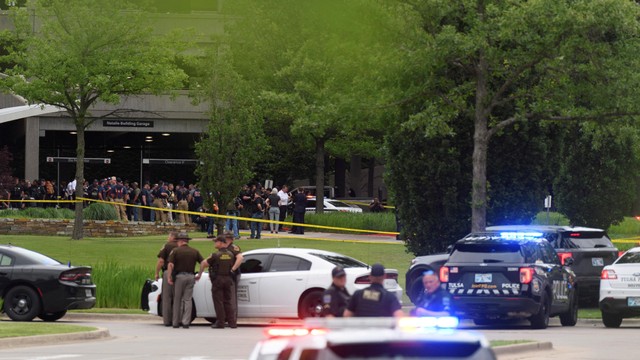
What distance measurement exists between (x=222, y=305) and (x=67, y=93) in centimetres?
2397

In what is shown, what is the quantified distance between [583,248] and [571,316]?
2.24 meters

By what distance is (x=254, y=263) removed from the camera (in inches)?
966

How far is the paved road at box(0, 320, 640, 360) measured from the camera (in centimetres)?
1828

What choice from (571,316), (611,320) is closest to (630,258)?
(611,320)

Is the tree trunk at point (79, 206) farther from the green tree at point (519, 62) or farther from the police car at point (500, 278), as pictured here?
the police car at point (500, 278)

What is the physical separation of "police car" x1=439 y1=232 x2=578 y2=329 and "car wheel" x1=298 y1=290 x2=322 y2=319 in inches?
91.6

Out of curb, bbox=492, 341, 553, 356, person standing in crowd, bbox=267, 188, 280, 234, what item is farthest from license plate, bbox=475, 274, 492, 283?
person standing in crowd, bbox=267, 188, 280, 234

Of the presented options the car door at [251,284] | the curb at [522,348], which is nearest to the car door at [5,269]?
the car door at [251,284]

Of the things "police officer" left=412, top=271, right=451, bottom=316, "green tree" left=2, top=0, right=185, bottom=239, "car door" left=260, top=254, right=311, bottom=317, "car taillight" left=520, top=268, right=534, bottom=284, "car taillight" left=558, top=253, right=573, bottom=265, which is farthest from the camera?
"green tree" left=2, top=0, right=185, bottom=239

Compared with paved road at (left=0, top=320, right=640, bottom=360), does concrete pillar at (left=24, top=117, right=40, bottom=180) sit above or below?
above

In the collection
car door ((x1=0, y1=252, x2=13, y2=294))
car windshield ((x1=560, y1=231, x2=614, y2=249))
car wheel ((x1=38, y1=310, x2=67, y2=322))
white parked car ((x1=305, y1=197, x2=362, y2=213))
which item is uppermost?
white parked car ((x1=305, y1=197, x2=362, y2=213))

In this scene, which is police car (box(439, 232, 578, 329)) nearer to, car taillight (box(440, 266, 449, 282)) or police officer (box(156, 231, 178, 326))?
car taillight (box(440, 266, 449, 282))

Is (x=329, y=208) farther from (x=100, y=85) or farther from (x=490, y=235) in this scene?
(x=490, y=235)

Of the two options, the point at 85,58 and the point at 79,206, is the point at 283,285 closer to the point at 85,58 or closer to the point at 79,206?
the point at 79,206
